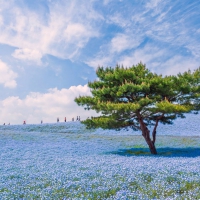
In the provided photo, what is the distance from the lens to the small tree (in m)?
19.8

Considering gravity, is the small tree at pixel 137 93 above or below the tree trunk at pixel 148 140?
above

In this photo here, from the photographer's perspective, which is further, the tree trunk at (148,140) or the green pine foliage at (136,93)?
the tree trunk at (148,140)

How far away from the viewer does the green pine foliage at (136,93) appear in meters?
19.8


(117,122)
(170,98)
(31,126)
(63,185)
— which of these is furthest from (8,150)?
(31,126)

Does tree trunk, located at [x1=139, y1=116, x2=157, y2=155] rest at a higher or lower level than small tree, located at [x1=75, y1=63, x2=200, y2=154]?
lower

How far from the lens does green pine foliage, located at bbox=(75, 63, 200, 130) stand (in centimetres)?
1980

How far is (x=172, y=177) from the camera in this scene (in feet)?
33.9

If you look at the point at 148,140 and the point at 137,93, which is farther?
the point at 148,140

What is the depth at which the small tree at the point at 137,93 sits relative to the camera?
1983cm

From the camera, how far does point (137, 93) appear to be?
69.7 feet

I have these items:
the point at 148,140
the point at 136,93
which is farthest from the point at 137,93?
the point at 148,140

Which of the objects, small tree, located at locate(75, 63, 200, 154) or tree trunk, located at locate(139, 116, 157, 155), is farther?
tree trunk, located at locate(139, 116, 157, 155)

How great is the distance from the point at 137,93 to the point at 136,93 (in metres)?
0.09

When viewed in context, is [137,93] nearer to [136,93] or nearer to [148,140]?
[136,93]
